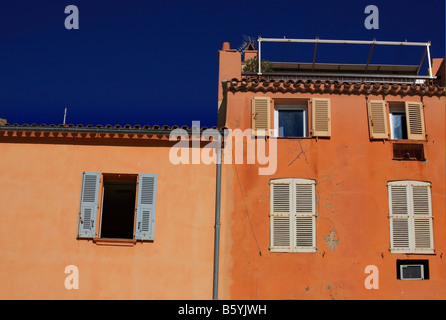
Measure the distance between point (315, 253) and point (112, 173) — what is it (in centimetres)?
499

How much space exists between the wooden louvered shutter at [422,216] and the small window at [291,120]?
114 inches

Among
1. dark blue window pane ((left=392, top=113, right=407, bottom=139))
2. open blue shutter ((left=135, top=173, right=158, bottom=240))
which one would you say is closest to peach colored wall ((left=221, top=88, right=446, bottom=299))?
dark blue window pane ((left=392, top=113, right=407, bottom=139))

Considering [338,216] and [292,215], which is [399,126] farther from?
[292,215]

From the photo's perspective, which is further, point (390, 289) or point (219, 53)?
point (219, 53)

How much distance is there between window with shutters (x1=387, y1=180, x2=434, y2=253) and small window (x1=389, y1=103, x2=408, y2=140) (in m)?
1.31

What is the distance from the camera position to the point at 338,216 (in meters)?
12.4

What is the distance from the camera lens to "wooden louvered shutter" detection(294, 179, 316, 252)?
12.2m

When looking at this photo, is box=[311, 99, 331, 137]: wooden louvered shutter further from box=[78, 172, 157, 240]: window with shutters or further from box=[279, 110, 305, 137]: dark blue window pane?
box=[78, 172, 157, 240]: window with shutters

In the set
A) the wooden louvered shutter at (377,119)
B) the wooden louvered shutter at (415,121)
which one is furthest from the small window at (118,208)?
the wooden louvered shutter at (415,121)

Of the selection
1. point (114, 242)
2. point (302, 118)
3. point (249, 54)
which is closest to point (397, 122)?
point (302, 118)
